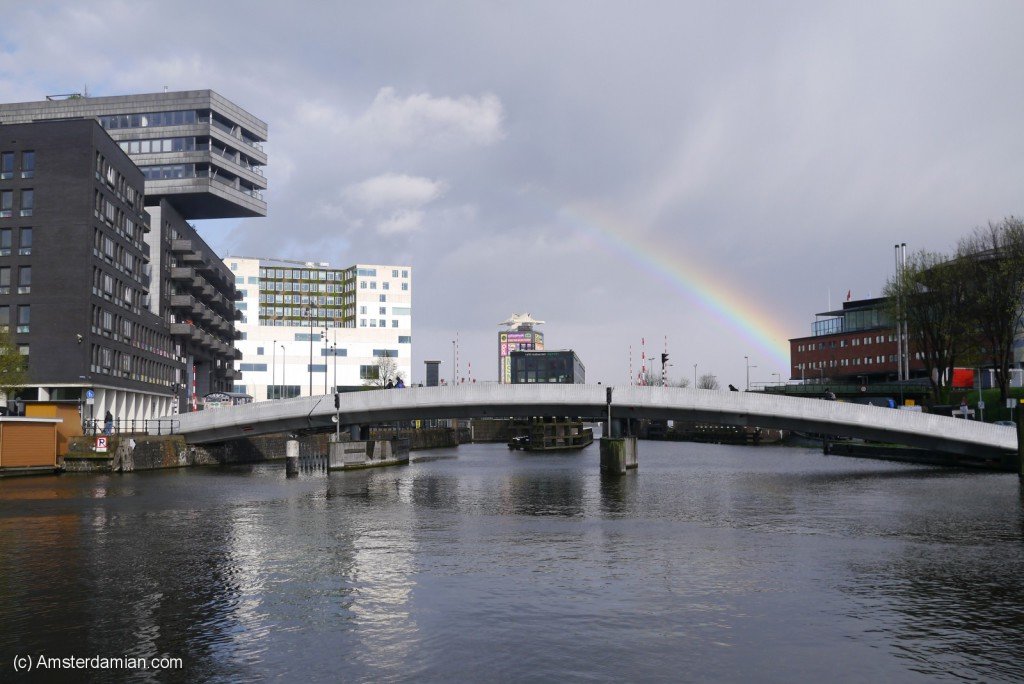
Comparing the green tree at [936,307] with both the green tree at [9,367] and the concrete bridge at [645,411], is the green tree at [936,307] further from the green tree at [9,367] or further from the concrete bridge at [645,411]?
the green tree at [9,367]

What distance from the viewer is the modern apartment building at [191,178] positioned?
115 meters

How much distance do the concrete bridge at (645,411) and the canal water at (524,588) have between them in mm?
20090

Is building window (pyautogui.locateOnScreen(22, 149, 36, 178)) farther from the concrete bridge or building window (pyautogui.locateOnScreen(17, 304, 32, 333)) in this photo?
the concrete bridge

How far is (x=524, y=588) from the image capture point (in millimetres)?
22094

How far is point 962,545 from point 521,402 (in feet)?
133

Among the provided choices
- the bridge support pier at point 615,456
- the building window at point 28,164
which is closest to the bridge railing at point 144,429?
the building window at point 28,164

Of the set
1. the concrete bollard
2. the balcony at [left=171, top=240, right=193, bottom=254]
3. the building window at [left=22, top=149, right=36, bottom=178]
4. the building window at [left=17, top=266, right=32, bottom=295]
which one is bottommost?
the concrete bollard

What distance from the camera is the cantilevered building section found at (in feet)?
407

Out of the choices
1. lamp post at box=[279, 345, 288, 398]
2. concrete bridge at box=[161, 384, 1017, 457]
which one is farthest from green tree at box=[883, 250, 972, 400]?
lamp post at box=[279, 345, 288, 398]

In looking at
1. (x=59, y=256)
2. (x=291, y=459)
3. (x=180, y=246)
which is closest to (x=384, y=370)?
(x=180, y=246)

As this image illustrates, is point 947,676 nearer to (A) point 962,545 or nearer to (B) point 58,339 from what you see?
(A) point 962,545

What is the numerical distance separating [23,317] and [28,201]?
1082 centimetres

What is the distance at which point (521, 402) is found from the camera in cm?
6719

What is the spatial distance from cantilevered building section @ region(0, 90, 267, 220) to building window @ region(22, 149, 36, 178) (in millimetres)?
36062
